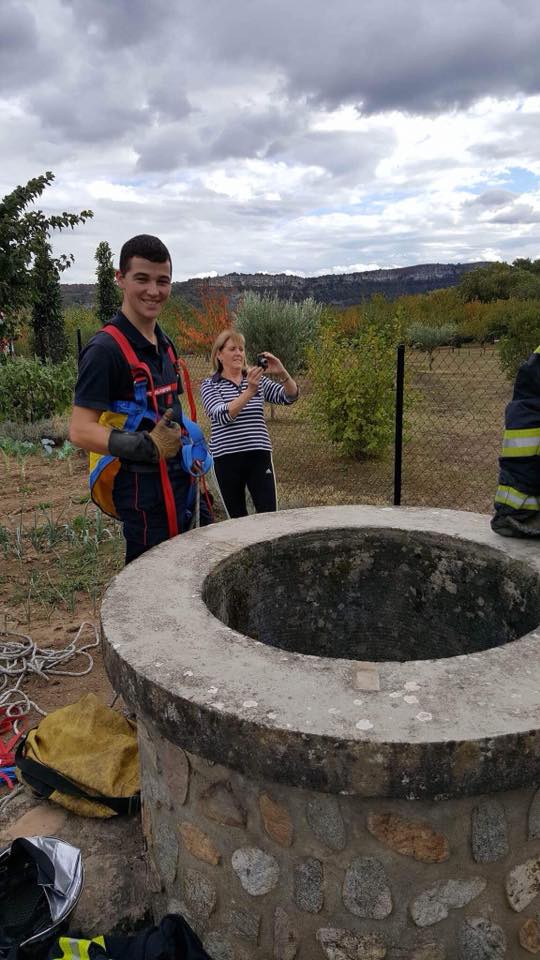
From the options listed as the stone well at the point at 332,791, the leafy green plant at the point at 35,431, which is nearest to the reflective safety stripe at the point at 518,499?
the stone well at the point at 332,791

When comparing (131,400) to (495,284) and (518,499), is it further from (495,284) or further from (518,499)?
(495,284)

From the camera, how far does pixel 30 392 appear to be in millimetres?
10164

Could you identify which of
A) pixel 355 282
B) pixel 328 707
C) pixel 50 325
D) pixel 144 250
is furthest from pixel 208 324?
pixel 355 282

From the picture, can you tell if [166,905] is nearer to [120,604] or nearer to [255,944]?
[255,944]

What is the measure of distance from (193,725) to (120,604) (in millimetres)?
606

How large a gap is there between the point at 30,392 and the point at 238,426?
270 inches

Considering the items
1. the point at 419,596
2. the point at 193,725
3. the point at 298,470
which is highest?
the point at 193,725

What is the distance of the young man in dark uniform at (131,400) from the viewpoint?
2467mm

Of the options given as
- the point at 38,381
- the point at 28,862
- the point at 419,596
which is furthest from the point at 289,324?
the point at 28,862

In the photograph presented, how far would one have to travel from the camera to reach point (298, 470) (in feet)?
27.1

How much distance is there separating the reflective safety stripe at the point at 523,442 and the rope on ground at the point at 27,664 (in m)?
2.33

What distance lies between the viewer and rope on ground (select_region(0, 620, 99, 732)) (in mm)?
3272

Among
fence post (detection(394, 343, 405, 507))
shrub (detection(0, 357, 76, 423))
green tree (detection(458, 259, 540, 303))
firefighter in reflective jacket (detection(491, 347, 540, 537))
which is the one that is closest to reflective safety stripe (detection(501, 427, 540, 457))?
firefighter in reflective jacket (detection(491, 347, 540, 537))

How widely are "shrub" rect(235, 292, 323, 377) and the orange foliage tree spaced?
1.80 meters
